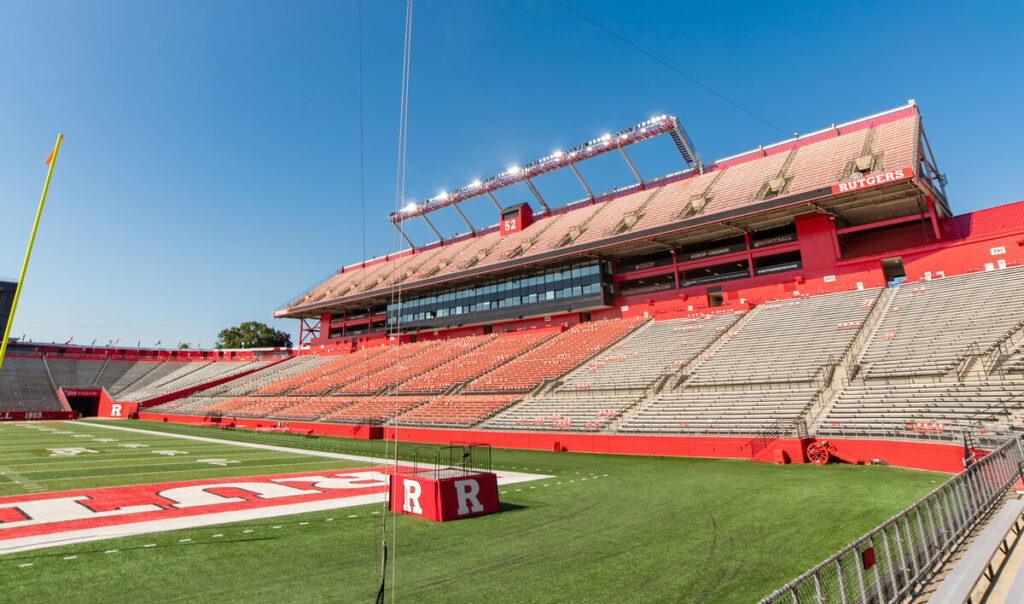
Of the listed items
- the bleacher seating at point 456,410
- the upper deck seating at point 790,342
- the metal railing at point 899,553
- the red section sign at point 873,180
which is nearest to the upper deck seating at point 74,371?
the bleacher seating at point 456,410

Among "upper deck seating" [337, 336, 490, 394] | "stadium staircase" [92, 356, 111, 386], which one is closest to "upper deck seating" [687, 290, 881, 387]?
"upper deck seating" [337, 336, 490, 394]

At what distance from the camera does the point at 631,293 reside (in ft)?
115

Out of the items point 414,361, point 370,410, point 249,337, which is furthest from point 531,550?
point 249,337

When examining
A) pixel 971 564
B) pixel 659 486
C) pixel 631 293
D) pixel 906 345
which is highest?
pixel 631 293

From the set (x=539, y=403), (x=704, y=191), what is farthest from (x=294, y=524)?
(x=704, y=191)

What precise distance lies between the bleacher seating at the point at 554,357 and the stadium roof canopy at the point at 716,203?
5719 mm

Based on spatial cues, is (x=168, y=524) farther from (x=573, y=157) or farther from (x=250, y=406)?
(x=573, y=157)

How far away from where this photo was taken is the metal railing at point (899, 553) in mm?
3352

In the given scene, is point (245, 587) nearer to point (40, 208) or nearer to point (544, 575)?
point (544, 575)

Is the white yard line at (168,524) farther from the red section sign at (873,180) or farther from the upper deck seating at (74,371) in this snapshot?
the upper deck seating at (74,371)

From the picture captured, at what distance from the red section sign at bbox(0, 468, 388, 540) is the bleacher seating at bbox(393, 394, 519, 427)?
11414 millimetres

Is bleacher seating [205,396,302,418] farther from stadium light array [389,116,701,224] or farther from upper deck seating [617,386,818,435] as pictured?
upper deck seating [617,386,818,435]

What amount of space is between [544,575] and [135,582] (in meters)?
4.62

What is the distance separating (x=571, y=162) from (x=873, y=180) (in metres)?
23.7
